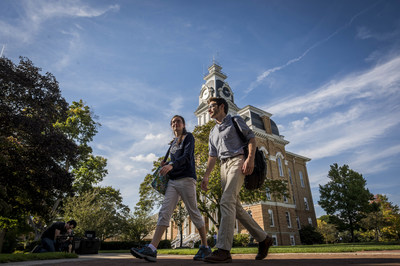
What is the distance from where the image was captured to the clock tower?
117ft

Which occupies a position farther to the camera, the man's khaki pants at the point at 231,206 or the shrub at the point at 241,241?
the shrub at the point at 241,241

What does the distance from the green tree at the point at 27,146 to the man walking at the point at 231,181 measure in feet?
31.0

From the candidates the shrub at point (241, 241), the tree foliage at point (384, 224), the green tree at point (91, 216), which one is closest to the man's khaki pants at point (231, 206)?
the green tree at point (91, 216)

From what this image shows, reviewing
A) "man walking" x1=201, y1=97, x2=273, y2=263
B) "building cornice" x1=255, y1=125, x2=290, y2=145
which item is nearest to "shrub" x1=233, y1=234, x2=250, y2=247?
"building cornice" x1=255, y1=125, x2=290, y2=145

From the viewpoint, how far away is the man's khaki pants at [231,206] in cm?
309

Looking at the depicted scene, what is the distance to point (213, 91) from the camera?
123 feet

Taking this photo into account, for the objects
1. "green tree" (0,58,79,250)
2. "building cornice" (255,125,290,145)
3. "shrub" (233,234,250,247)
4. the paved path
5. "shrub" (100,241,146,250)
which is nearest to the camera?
the paved path

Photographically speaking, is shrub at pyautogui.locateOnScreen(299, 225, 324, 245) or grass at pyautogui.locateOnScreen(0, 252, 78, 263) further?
shrub at pyautogui.locateOnScreen(299, 225, 324, 245)

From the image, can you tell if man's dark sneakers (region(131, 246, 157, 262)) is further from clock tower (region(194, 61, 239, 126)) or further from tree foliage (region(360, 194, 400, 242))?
clock tower (region(194, 61, 239, 126))

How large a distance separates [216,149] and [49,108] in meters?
11.0

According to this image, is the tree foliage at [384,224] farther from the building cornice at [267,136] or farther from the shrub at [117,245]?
the shrub at [117,245]

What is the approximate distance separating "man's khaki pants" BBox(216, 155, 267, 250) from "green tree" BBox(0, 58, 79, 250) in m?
9.74

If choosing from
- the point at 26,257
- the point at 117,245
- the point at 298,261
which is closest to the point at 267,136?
the point at 117,245

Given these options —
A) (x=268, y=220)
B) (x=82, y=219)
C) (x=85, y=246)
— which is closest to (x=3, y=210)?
(x=85, y=246)
